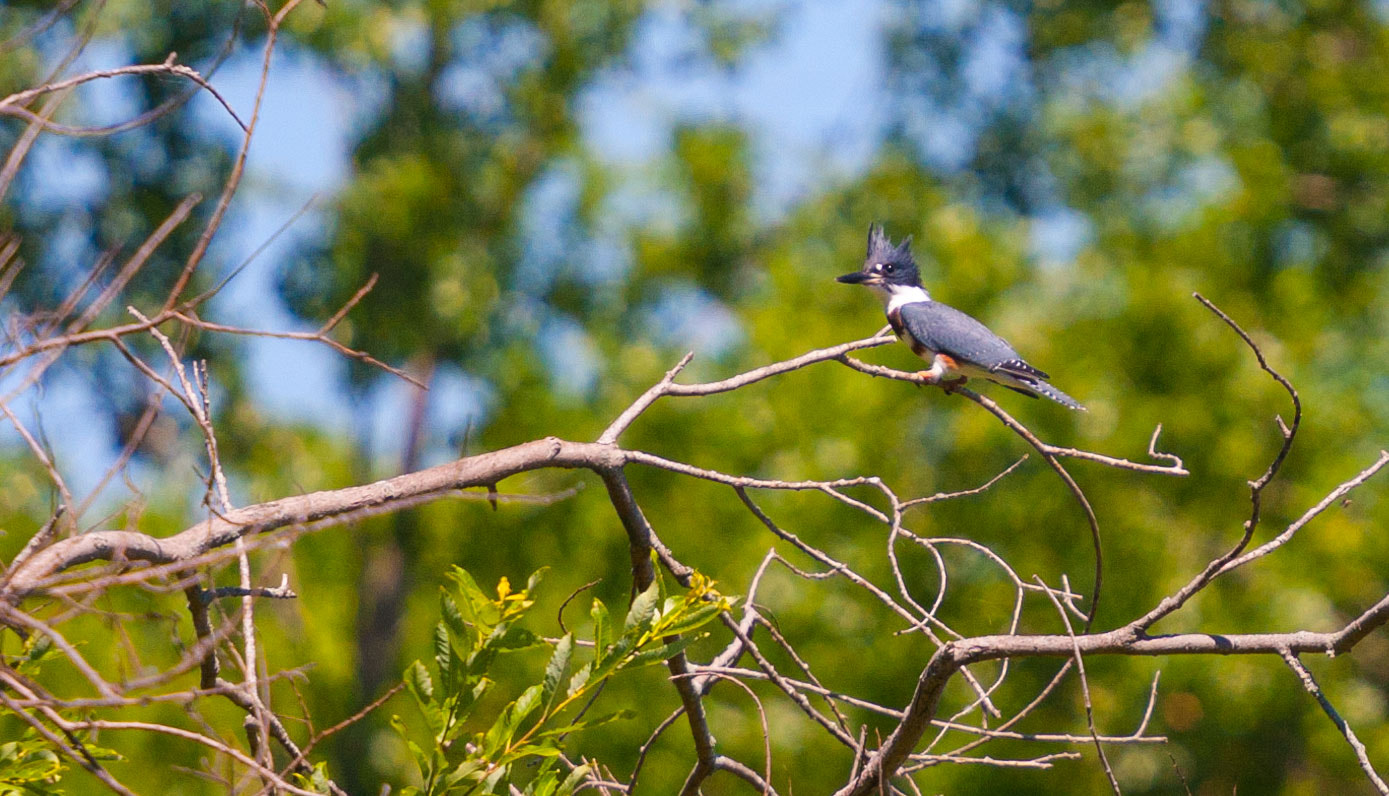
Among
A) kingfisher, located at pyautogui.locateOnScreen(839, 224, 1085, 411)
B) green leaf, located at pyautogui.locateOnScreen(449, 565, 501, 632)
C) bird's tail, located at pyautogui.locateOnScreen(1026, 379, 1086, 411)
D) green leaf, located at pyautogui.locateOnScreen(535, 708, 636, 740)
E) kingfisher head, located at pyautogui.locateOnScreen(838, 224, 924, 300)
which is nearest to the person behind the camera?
green leaf, located at pyautogui.locateOnScreen(535, 708, 636, 740)

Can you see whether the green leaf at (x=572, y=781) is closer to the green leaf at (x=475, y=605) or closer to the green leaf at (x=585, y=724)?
the green leaf at (x=585, y=724)

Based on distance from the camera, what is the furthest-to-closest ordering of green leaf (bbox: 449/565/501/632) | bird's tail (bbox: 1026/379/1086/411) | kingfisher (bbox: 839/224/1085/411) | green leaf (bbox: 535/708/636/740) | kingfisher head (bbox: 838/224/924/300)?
kingfisher head (bbox: 838/224/924/300)
kingfisher (bbox: 839/224/1085/411)
bird's tail (bbox: 1026/379/1086/411)
green leaf (bbox: 449/565/501/632)
green leaf (bbox: 535/708/636/740)

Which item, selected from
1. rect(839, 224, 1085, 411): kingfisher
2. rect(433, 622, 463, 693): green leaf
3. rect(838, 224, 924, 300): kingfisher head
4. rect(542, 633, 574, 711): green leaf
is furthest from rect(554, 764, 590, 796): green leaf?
rect(838, 224, 924, 300): kingfisher head

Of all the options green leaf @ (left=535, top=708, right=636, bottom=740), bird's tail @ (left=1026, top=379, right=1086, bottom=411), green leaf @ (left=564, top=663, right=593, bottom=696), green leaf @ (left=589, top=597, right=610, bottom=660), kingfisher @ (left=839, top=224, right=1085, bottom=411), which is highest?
green leaf @ (left=589, top=597, right=610, bottom=660)

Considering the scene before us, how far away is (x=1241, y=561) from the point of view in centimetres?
207

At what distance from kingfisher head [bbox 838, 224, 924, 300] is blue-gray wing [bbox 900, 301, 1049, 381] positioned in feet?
1.77

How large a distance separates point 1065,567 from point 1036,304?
187 centimetres

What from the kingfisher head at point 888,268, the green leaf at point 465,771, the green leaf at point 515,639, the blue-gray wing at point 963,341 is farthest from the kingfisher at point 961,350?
the green leaf at point 465,771

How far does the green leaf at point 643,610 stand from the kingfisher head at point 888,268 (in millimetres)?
3430

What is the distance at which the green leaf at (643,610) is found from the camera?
2.09m

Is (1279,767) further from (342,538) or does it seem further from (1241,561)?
(1241,561)

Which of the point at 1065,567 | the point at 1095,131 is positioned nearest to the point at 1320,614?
the point at 1065,567

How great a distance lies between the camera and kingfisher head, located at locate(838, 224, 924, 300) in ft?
18.0

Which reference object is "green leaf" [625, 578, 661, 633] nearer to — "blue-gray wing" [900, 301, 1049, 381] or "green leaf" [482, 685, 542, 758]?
"green leaf" [482, 685, 542, 758]
